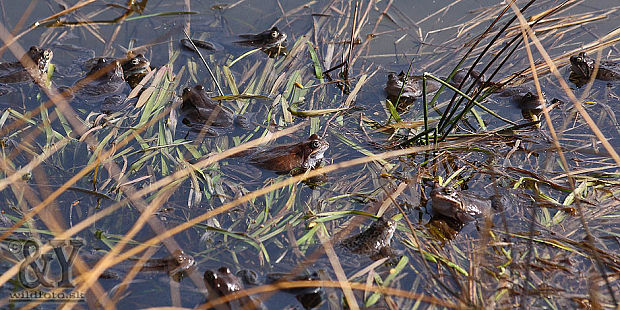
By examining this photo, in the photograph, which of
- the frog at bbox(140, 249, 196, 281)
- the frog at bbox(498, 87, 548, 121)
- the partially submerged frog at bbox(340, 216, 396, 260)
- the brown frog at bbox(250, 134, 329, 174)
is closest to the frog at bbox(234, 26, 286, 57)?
the brown frog at bbox(250, 134, 329, 174)

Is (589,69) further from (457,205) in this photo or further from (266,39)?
(266,39)

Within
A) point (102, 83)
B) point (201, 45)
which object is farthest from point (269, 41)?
point (102, 83)

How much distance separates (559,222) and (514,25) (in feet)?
9.33

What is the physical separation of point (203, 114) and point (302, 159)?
101cm

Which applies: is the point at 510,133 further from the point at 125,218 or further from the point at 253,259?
the point at 125,218

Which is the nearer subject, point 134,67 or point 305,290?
point 305,290

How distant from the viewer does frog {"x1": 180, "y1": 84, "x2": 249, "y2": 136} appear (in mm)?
4551

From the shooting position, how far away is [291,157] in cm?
409

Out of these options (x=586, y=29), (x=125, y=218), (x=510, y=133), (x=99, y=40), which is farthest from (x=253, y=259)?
(x=586, y=29)

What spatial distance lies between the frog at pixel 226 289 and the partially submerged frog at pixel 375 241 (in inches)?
28.5

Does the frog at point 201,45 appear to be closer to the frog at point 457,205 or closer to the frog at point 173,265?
the frog at point 173,265

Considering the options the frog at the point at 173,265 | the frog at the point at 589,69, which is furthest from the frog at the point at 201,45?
the frog at the point at 589,69

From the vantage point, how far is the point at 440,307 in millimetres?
3133

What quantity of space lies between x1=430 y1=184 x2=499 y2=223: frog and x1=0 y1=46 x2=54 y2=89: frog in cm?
368
